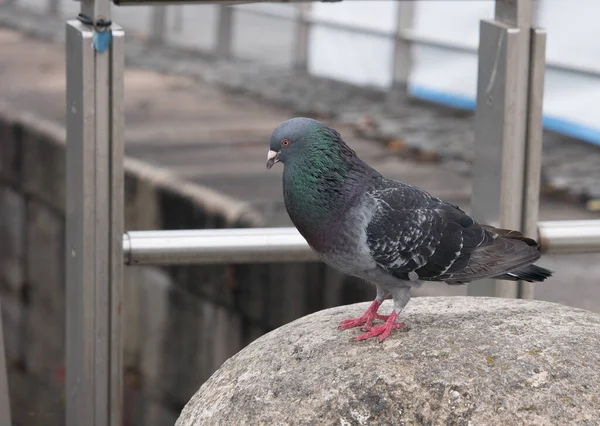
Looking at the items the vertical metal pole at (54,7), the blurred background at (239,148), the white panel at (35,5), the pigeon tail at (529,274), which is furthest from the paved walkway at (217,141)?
the white panel at (35,5)

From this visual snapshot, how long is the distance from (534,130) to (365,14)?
26.2 ft

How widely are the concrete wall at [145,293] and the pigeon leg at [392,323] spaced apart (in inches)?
95.5

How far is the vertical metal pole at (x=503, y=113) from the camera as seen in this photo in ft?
12.3

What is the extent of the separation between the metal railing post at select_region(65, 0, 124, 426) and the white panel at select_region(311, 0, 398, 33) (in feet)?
25.0

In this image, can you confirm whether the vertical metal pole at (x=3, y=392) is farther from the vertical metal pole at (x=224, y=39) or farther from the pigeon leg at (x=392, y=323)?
the vertical metal pole at (x=224, y=39)

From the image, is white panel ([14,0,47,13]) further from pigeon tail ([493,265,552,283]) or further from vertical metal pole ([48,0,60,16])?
pigeon tail ([493,265,552,283])

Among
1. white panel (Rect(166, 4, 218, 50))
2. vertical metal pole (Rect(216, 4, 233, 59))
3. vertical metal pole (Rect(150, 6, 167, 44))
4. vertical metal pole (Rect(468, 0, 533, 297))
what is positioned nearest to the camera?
vertical metal pole (Rect(468, 0, 533, 297))

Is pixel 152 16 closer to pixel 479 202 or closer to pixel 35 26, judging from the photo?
pixel 35 26

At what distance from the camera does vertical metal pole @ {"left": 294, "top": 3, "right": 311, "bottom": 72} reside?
1225 cm

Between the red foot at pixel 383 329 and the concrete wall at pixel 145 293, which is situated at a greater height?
the red foot at pixel 383 329

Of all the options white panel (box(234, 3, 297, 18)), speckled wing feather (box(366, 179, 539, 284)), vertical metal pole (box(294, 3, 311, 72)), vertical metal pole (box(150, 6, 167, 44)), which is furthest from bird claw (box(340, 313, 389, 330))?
vertical metal pole (box(150, 6, 167, 44))

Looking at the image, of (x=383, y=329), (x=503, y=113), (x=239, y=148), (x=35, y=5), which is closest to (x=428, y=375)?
(x=383, y=329)

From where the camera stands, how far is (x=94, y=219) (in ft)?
12.1

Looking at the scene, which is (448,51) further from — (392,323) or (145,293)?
(392,323)
